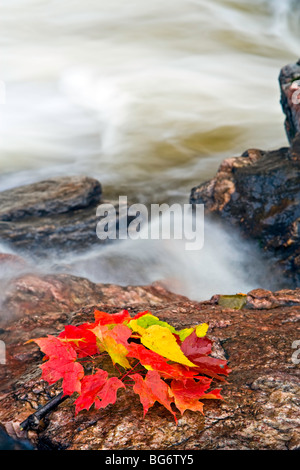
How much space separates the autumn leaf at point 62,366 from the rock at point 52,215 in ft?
13.4

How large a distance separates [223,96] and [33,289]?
1014cm

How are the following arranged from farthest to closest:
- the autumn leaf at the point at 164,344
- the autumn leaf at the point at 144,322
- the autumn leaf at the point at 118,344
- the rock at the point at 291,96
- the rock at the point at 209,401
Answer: the rock at the point at 291,96
the autumn leaf at the point at 144,322
the autumn leaf at the point at 118,344
the autumn leaf at the point at 164,344
the rock at the point at 209,401

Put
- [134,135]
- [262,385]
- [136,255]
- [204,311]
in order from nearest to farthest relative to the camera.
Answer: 1. [262,385]
2. [204,311]
3. [136,255]
4. [134,135]

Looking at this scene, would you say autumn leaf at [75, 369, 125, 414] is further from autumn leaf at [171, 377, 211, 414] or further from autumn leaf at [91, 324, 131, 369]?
autumn leaf at [171, 377, 211, 414]

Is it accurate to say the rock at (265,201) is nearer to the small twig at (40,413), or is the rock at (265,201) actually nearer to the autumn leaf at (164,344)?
the autumn leaf at (164,344)

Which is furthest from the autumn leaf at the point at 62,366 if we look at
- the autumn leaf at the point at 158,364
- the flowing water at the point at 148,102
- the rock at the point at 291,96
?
the rock at the point at 291,96

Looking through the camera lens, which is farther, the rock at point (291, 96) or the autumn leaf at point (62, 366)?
the rock at point (291, 96)

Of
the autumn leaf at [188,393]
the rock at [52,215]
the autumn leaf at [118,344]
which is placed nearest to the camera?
the autumn leaf at [188,393]

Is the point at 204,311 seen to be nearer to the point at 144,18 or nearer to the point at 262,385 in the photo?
the point at 262,385

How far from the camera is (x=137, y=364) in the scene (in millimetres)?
2396

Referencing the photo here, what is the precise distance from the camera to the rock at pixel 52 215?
259 inches

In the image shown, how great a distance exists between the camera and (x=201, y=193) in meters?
→ 6.31

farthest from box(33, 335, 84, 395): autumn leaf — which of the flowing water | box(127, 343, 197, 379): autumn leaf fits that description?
the flowing water
